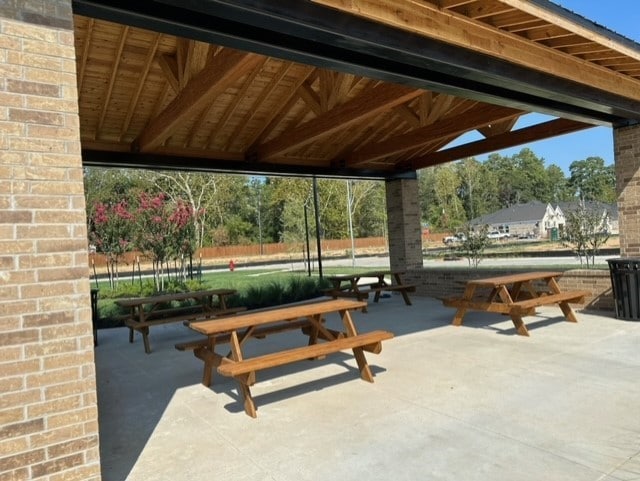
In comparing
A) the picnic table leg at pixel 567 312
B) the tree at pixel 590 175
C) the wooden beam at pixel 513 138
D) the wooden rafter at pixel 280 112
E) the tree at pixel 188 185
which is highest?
the tree at pixel 590 175

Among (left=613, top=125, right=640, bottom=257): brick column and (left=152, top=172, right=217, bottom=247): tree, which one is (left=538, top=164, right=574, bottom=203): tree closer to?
(left=152, top=172, right=217, bottom=247): tree

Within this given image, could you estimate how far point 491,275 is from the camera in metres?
9.08

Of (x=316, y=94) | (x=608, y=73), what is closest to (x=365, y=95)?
(x=316, y=94)

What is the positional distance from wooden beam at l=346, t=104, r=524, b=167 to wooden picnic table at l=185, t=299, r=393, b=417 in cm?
441

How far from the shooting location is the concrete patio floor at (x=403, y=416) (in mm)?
2791

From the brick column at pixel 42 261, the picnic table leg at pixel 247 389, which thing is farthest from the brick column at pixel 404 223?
the brick column at pixel 42 261

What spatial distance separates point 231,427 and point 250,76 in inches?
205

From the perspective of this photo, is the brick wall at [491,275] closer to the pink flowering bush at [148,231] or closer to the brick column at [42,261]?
the brick column at [42,261]

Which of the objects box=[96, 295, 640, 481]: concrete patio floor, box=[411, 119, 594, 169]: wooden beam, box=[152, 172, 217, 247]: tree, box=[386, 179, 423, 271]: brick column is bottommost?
box=[96, 295, 640, 481]: concrete patio floor

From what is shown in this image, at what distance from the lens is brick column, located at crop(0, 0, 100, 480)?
2.33 meters

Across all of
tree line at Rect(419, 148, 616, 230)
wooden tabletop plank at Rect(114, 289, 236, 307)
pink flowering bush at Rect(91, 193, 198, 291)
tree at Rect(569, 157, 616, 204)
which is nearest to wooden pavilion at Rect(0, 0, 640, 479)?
wooden tabletop plank at Rect(114, 289, 236, 307)

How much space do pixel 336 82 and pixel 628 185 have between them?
15.6ft

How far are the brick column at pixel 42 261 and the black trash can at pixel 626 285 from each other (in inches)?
260

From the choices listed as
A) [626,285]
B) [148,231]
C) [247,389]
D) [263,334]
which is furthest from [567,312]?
[148,231]
